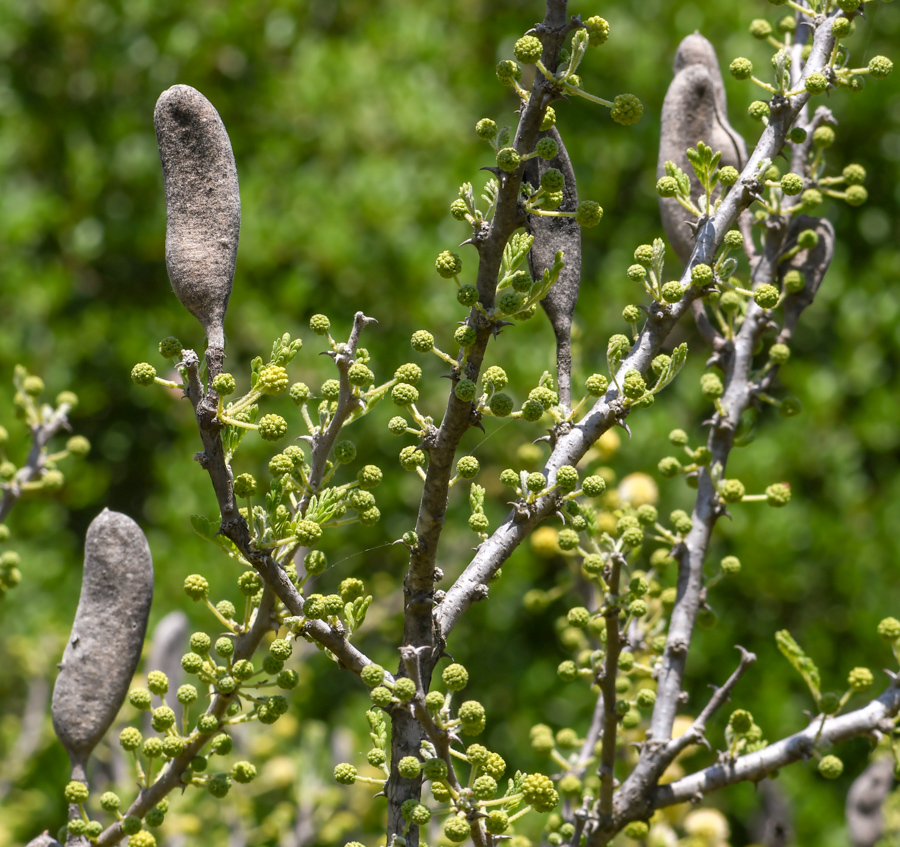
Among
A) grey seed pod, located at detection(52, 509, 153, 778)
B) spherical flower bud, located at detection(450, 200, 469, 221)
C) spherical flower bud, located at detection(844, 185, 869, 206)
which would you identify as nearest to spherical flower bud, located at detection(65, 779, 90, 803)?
grey seed pod, located at detection(52, 509, 153, 778)

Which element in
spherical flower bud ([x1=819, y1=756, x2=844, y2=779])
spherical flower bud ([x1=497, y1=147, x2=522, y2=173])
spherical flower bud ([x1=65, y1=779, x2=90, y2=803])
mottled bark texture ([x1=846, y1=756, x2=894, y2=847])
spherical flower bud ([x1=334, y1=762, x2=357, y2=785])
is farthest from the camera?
mottled bark texture ([x1=846, y1=756, x2=894, y2=847])

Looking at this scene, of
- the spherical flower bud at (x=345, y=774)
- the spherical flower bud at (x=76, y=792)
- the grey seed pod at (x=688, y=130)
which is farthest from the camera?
the grey seed pod at (x=688, y=130)

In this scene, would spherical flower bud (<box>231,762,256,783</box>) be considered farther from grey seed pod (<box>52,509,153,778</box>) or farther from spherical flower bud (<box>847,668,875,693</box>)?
spherical flower bud (<box>847,668,875,693</box>)

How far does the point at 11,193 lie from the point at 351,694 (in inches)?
90.9

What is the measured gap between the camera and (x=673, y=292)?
895 millimetres

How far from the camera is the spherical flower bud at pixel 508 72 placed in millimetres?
769

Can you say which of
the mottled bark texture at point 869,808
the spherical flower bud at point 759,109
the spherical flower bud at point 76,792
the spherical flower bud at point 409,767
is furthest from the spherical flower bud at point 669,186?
the mottled bark texture at point 869,808

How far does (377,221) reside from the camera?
3438 millimetres

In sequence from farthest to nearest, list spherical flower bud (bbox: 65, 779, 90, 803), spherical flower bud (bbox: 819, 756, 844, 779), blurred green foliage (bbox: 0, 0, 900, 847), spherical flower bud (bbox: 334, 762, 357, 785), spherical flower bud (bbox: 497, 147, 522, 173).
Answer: blurred green foliage (bbox: 0, 0, 900, 847), spherical flower bud (bbox: 819, 756, 844, 779), spherical flower bud (bbox: 65, 779, 90, 803), spherical flower bud (bbox: 334, 762, 357, 785), spherical flower bud (bbox: 497, 147, 522, 173)

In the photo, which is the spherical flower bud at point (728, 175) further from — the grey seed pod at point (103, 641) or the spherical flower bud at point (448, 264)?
the grey seed pod at point (103, 641)

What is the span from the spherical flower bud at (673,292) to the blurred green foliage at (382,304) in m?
1.61

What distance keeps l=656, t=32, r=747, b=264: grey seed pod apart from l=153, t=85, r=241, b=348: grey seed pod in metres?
0.55

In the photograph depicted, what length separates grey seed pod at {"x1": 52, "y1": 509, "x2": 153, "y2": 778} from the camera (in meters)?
1.01

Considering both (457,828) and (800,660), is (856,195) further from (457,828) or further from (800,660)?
(457,828)
